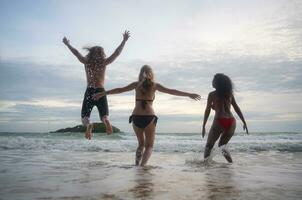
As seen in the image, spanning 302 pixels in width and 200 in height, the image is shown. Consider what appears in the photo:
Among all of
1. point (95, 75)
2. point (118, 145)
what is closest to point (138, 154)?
point (95, 75)

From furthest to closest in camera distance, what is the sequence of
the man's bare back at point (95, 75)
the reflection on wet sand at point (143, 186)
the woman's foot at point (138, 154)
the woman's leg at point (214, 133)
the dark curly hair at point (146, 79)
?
1. the woman's leg at point (214, 133)
2. the man's bare back at point (95, 75)
3. the woman's foot at point (138, 154)
4. the dark curly hair at point (146, 79)
5. the reflection on wet sand at point (143, 186)

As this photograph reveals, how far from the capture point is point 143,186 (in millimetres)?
4473

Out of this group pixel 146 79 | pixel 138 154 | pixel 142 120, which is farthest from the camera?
pixel 138 154

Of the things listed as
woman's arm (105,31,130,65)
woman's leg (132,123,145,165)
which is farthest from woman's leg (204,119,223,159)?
woman's arm (105,31,130,65)

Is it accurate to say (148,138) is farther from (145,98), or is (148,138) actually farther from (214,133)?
(214,133)

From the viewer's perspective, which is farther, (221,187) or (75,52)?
(75,52)

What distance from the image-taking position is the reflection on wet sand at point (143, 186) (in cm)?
389

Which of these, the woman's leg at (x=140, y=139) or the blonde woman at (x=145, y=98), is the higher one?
the blonde woman at (x=145, y=98)

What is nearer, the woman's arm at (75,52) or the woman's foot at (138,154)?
the woman's foot at (138,154)

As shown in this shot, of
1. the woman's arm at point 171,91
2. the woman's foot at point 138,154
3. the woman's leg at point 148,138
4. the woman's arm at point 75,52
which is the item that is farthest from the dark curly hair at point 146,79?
the woman's arm at point 75,52

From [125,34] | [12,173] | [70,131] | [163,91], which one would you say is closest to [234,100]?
[163,91]

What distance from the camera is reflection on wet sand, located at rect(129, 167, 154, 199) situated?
3.89 m

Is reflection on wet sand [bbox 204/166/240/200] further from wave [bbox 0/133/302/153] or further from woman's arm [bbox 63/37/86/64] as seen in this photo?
wave [bbox 0/133/302/153]

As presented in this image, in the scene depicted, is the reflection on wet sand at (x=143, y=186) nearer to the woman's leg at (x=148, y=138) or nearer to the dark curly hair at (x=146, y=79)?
the woman's leg at (x=148, y=138)
